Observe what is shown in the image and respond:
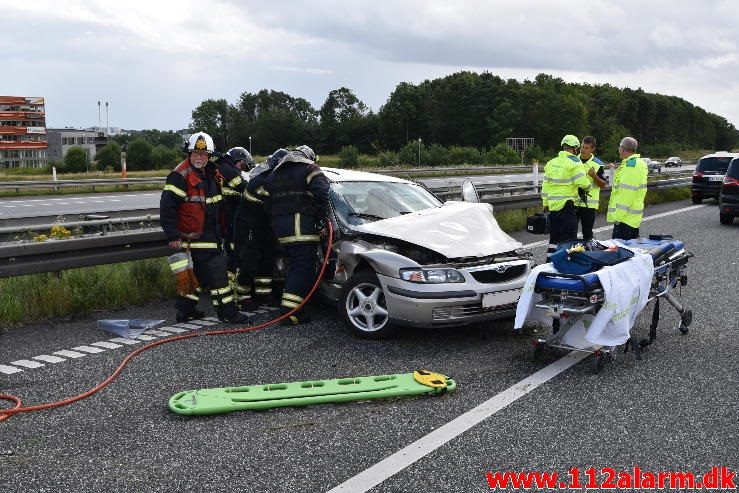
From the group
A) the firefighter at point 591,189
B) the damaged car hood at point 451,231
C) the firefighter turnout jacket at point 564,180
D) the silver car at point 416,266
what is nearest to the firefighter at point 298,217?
the silver car at point 416,266

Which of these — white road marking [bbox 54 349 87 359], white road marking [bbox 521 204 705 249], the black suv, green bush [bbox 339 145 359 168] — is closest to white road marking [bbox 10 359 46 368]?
white road marking [bbox 54 349 87 359]

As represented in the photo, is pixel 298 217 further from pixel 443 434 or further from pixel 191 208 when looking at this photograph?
pixel 443 434

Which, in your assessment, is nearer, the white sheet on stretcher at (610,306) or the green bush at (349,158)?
the white sheet on stretcher at (610,306)

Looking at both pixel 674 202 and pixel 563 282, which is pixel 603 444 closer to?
pixel 563 282

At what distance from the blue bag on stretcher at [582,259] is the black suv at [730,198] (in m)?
11.0

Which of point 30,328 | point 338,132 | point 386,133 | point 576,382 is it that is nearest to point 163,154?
Answer: point 338,132

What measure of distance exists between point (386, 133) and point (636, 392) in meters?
71.8

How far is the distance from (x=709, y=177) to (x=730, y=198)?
6.00 meters

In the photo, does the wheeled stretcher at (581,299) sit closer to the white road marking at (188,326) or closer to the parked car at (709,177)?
the white road marking at (188,326)

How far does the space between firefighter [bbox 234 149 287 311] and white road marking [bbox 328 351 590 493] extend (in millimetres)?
3325

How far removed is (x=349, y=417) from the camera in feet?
15.2

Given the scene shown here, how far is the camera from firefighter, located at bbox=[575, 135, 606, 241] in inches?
374

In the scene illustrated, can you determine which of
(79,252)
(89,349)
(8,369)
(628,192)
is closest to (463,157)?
(628,192)

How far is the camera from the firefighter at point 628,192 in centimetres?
883
